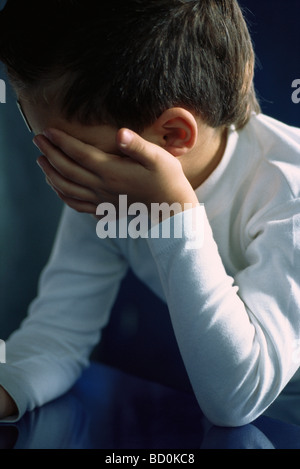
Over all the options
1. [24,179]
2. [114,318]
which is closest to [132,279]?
[114,318]

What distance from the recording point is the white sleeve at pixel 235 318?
1.63ft

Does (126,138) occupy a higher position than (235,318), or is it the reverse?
(126,138)

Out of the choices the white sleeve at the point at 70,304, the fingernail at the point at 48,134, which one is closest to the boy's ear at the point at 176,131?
the fingernail at the point at 48,134

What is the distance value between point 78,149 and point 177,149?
0.10 metres

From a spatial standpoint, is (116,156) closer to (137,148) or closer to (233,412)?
(137,148)

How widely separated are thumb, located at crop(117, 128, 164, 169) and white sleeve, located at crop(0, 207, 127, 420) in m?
0.26

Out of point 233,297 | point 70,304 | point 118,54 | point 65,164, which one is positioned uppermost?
point 118,54

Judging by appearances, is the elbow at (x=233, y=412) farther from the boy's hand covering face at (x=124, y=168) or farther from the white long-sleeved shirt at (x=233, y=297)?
the boy's hand covering face at (x=124, y=168)

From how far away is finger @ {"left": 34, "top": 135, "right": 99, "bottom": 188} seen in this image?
54 centimetres

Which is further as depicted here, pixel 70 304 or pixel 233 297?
pixel 70 304

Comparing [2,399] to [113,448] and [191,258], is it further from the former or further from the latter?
[191,258]

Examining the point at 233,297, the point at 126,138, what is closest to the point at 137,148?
the point at 126,138

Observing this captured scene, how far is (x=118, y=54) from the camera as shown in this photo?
50 centimetres
